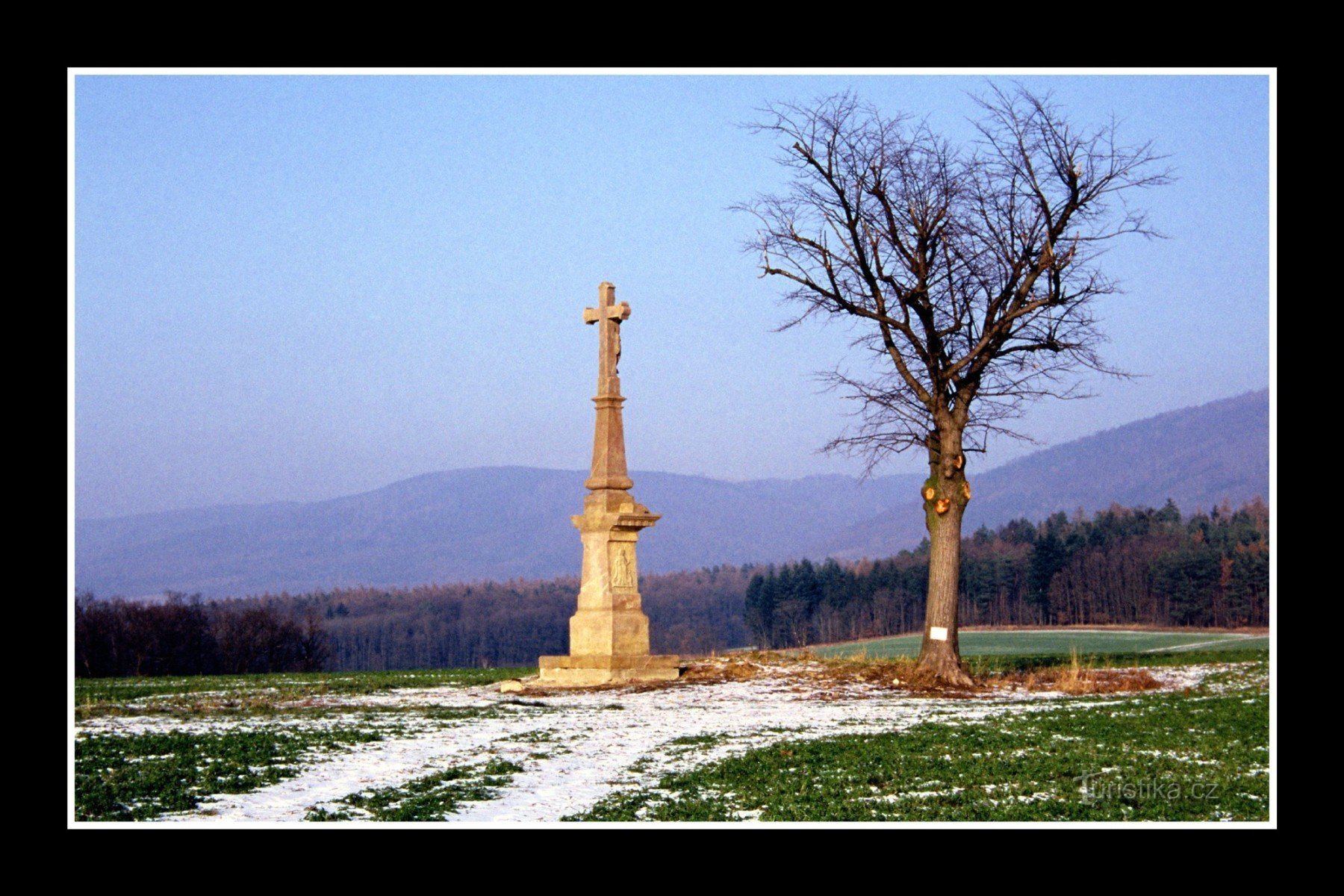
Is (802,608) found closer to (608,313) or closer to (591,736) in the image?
(608,313)

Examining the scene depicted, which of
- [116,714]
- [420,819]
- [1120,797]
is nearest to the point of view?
[420,819]

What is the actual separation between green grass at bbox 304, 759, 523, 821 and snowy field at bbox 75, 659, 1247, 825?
3 centimetres

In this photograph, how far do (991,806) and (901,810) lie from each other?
0.68 metres

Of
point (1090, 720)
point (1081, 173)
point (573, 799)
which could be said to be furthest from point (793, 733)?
point (1081, 173)

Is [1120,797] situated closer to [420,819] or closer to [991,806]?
[991,806]

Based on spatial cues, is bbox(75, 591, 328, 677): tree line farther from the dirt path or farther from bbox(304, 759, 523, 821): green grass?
bbox(304, 759, 523, 821): green grass

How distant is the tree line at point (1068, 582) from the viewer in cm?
5684

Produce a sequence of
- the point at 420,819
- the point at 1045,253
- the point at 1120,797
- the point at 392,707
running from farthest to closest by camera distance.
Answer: the point at 1045,253 → the point at 392,707 → the point at 1120,797 → the point at 420,819

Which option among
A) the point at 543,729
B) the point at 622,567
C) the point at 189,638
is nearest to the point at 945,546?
the point at 622,567

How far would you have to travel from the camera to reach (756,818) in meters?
9.18

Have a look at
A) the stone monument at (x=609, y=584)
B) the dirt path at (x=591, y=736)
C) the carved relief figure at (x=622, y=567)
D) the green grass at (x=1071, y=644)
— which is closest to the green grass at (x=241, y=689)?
the dirt path at (x=591, y=736)

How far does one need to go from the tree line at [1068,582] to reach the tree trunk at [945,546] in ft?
101

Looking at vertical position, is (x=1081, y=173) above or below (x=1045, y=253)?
above

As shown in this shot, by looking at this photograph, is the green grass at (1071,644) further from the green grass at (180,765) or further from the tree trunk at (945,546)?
the green grass at (180,765)
